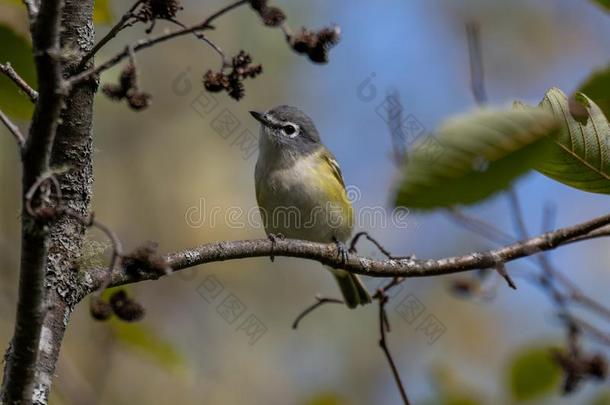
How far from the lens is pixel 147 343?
2975 mm

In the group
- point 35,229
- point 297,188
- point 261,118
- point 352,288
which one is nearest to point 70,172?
point 35,229

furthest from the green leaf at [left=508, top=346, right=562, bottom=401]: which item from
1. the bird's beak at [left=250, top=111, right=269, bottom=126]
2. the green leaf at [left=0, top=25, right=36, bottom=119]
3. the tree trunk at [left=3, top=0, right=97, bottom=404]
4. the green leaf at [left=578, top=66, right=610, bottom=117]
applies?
the bird's beak at [left=250, top=111, right=269, bottom=126]

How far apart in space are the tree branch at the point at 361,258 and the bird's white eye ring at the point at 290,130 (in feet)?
8.82

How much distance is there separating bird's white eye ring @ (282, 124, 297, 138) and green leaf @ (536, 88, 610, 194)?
3.63 metres

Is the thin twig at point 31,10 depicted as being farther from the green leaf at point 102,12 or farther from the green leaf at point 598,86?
the green leaf at point 598,86

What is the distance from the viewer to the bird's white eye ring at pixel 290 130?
551cm

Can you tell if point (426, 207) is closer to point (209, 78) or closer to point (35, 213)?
point (35, 213)

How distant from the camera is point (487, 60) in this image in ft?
33.8

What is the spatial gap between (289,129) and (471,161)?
432 cm

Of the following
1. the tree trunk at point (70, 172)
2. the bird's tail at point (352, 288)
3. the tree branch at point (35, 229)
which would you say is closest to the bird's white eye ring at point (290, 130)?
the bird's tail at point (352, 288)

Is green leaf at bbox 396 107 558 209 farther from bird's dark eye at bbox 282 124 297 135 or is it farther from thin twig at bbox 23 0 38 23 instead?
bird's dark eye at bbox 282 124 297 135

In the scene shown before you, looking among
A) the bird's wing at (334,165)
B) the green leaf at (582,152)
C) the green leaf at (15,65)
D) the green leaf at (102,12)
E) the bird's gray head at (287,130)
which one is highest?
the green leaf at (582,152)

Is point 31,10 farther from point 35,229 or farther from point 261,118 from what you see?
point 261,118

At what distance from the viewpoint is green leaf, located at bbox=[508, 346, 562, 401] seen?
11.2ft
